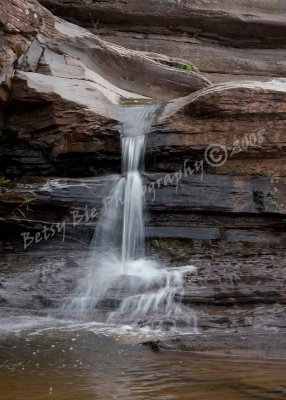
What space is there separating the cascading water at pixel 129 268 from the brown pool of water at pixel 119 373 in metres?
0.90

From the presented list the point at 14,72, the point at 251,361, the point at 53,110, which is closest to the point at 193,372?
the point at 251,361

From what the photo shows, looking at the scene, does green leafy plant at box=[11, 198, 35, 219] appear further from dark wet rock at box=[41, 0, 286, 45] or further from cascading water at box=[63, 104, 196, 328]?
dark wet rock at box=[41, 0, 286, 45]

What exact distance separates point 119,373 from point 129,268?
137 inches

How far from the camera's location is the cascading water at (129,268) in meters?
6.73

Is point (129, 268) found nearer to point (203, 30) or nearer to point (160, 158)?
point (160, 158)

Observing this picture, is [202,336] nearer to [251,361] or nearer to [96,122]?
[251,361]

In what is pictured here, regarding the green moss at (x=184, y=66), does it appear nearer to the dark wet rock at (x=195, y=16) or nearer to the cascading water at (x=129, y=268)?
the dark wet rock at (x=195, y=16)

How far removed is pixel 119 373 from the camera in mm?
4676

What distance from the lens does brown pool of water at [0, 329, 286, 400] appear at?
416 cm

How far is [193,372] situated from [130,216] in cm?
414

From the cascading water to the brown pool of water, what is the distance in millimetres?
897

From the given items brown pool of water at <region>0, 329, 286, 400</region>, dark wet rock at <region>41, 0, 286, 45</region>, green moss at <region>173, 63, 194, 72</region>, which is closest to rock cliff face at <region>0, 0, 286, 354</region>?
brown pool of water at <region>0, 329, 286, 400</region>

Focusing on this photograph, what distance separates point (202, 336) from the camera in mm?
5691

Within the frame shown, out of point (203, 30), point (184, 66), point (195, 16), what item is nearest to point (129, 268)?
point (184, 66)
